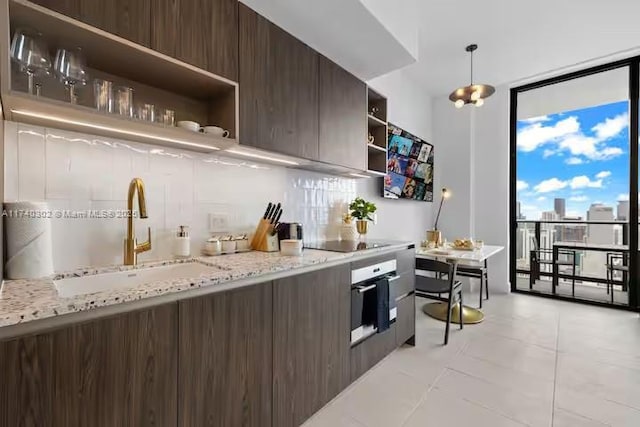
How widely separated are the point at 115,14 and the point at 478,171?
14.9 ft

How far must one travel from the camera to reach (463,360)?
2.24 metres

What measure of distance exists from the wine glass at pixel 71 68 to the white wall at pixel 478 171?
4.49m

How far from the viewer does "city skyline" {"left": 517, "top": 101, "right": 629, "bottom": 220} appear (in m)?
3.57

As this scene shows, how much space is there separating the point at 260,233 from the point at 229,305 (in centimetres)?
75

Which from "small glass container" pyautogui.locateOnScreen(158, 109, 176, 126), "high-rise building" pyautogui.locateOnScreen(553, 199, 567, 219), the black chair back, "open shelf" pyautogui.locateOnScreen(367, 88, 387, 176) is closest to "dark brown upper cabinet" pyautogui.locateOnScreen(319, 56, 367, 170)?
"open shelf" pyautogui.locateOnScreen(367, 88, 387, 176)

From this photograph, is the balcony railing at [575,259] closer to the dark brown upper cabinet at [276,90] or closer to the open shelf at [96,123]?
the dark brown upper cabinet at [276,90]

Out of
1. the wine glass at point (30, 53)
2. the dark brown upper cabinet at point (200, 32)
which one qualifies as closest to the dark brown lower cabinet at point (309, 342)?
the dark brown upper cabinet at point (200, 32)

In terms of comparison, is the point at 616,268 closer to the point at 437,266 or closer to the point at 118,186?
the point at 437,266

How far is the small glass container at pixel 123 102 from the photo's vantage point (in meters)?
1.21

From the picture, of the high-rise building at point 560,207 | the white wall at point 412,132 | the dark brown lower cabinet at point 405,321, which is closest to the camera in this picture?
the dark brown lower cabinet at point 405,321

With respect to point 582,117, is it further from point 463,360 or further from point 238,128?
point 238,128

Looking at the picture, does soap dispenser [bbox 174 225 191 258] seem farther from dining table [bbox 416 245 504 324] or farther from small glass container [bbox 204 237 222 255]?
dining table [bbox 416 245 504 324]

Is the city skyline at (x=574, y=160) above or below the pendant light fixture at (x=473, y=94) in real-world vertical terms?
below

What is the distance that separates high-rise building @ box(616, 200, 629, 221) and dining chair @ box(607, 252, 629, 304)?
0.45 meters
